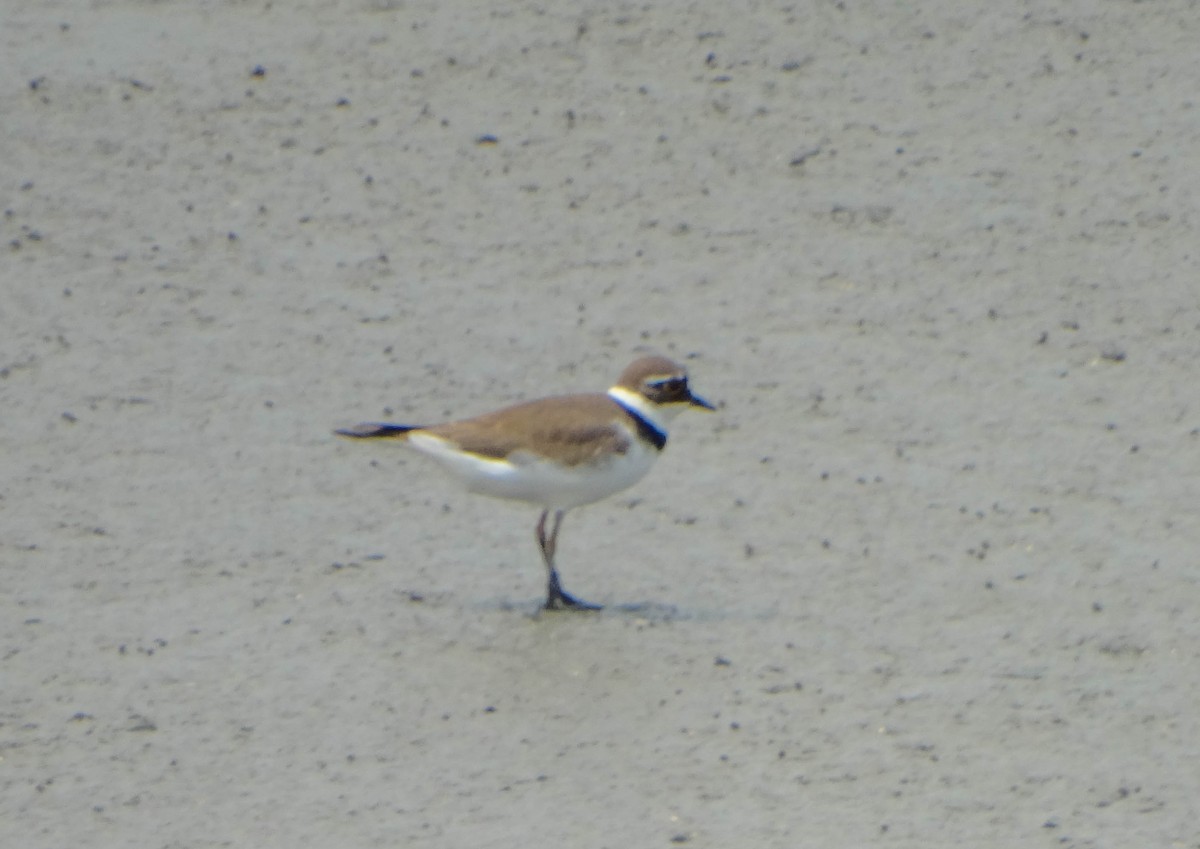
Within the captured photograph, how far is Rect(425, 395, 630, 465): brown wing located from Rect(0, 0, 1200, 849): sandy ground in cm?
55

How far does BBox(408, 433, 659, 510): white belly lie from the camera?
24.1 feet

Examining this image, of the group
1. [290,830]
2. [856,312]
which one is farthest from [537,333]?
[290,830]

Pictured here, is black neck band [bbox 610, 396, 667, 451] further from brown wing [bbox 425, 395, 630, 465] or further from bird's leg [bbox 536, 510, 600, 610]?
bird's leg [bbox 536, 510, 600, 610]

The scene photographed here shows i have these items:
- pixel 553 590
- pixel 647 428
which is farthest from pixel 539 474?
pixel 647 428

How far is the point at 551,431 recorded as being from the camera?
7.38 m

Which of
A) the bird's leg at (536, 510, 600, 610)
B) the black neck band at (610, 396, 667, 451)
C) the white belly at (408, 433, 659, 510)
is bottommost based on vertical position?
the bird's leg at (536, 510, 600, 610)

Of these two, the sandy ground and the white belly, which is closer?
the sandy ground

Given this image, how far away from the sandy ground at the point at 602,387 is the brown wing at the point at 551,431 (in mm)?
554

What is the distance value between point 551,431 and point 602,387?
2.02m

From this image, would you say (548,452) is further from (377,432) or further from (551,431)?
(377,432)

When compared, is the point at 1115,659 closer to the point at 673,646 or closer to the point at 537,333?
the point at 673,646

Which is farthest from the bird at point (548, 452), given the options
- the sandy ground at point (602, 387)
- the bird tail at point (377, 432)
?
the sandy ground at point (602, 387)

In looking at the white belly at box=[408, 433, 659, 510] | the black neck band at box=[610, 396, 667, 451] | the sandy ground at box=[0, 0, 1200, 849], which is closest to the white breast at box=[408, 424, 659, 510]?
the white belly at box=[408, 433, 659, 510]

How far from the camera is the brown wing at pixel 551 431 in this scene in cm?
734
